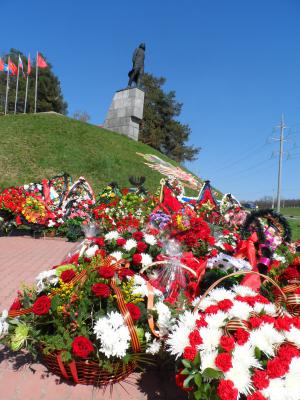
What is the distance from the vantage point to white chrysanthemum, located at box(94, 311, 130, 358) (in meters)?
1.91

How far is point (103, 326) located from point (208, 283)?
102 centimetres

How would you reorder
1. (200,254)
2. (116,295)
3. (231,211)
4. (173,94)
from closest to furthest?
(116,295) < (200,254) < (231,211) < (173,94)

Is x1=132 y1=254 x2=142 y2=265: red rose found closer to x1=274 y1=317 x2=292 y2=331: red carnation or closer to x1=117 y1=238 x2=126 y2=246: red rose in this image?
x1=117 y1=238 x2=126 y2=246: red rose

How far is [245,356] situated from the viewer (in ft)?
5.07

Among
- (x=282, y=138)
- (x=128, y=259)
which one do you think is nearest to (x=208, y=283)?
(x=128, y=259)

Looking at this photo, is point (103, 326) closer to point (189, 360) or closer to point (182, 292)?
point (189, 360)

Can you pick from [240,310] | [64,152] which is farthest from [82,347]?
[64,152]

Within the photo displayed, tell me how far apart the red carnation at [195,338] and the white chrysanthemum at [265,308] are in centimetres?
42

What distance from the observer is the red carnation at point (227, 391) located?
1.39 metres

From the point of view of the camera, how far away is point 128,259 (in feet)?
8.98

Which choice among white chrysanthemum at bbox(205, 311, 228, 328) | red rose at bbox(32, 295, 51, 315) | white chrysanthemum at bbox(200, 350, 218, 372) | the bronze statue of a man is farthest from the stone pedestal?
white chrysanthemum at bbox(200, 350, 218, 372)

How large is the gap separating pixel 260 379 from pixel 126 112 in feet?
77.5

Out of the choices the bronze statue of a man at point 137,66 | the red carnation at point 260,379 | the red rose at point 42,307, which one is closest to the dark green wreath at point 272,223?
the red carnation at point 260,379

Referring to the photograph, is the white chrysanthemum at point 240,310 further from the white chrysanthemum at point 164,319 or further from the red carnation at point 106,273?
the red carnation at point 106,273
